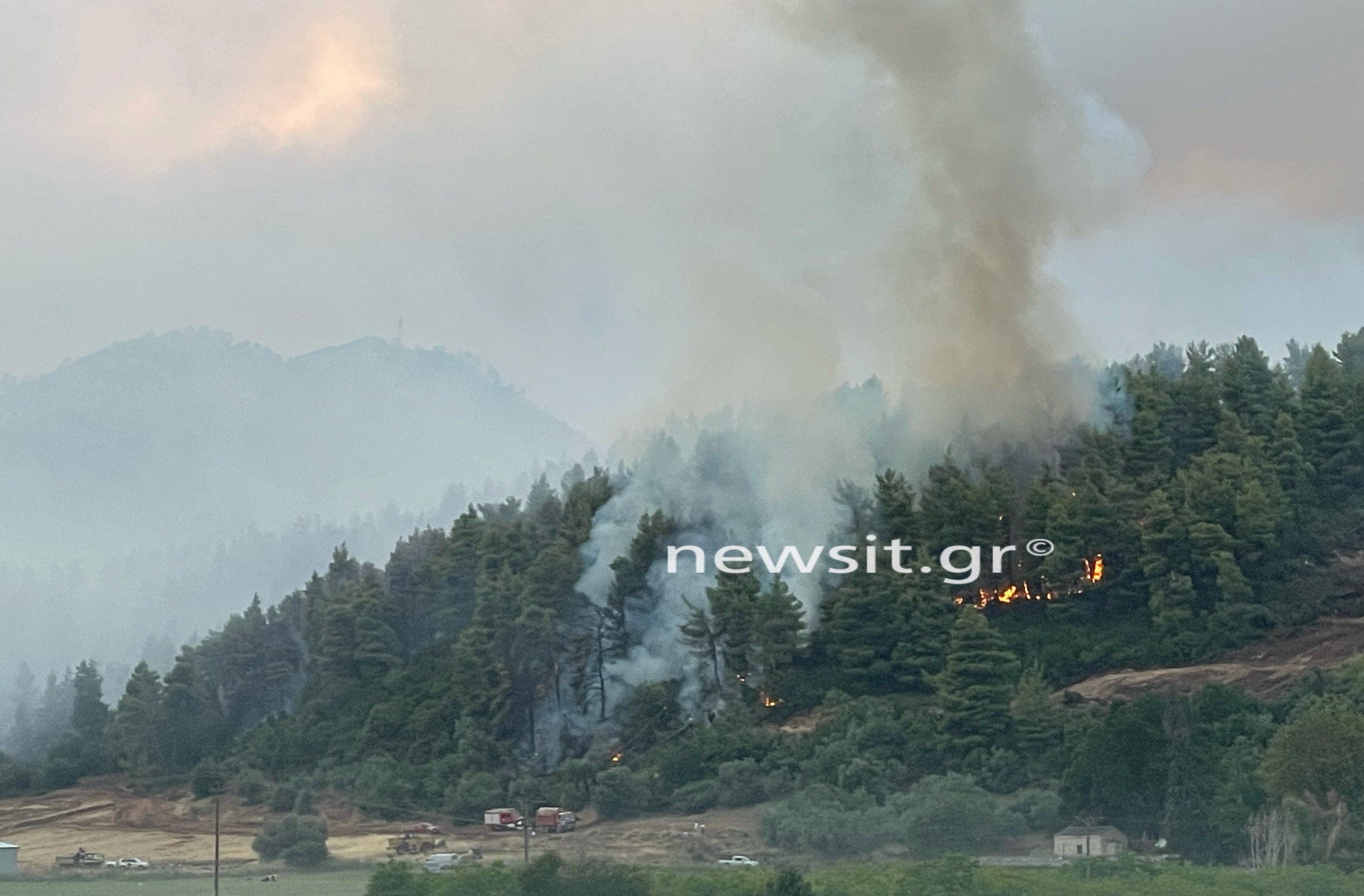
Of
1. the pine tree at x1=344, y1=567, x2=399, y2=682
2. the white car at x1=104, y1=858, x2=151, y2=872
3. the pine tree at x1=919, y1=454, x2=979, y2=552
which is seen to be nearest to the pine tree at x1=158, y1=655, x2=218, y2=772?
the pine tree at x1=344, y1=567, x2=399, y2=682

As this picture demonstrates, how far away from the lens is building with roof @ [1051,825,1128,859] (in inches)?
2163

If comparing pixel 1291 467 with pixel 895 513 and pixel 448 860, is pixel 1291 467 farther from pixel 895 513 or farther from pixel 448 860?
pixel 448 860

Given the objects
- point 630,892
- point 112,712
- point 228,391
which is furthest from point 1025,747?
point 228,391

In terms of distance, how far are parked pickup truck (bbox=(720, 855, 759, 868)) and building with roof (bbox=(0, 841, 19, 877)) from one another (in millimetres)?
22006

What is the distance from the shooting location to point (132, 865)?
211 feet

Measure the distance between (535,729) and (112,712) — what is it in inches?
715

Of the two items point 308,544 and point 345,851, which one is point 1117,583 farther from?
point 308,544

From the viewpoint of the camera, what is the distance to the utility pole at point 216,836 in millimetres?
57344

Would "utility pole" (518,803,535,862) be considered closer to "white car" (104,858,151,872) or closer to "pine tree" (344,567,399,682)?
"white car" (104,858,151,872)

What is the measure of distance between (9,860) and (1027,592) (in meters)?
32.8

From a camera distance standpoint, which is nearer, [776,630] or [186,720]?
[776,630]

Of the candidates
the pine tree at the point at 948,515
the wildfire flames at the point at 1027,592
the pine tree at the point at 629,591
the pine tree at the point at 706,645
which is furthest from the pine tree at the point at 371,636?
the wildfire flames at the point at 1027,592

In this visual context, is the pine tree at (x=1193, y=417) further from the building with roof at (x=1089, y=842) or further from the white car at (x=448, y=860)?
the white car at (x=448, y=860)

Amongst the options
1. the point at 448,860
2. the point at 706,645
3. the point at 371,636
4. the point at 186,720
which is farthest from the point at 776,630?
the point at 186,720
